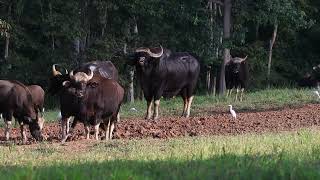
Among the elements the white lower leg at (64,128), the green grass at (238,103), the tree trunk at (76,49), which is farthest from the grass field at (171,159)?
the tree trunk at (76,49)

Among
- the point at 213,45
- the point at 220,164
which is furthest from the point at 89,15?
the point at 220,164

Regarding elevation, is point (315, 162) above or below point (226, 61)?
above

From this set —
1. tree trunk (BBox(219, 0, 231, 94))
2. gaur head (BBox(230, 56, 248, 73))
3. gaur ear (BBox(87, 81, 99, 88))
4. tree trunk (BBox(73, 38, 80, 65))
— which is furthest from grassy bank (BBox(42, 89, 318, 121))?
tree trunk (BBox(73, 38, 80, 65))

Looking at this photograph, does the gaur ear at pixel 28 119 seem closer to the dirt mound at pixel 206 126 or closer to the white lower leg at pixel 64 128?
Answer: the dirt mound at pixel 206 126

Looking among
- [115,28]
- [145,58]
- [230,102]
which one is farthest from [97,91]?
[115,28]

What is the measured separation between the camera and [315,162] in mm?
10023

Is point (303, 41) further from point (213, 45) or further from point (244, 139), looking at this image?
point (244, 139)

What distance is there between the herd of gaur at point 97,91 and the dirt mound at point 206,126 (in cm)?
45

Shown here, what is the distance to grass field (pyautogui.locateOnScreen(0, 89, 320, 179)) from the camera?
912 centimetres

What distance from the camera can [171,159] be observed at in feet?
36.3

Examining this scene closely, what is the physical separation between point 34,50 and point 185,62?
21.7m

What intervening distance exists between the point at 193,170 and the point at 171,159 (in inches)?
62.5

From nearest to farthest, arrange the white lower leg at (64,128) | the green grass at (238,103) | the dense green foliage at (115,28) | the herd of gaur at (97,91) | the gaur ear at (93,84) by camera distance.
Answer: the white lower leg at (64,128)
the herd of gaur at (97,91)
the gaur ear at (93,84)
the green grass at (238,103)
the dense green foliage at (115,28)

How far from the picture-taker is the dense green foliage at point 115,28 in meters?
37.2
